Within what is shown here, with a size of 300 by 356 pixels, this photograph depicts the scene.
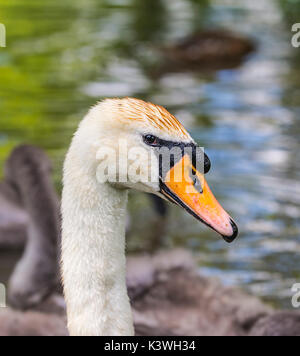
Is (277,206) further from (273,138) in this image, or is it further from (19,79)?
(19,79)

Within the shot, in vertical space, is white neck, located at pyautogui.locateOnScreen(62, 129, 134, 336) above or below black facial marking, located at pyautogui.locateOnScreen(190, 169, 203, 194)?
below

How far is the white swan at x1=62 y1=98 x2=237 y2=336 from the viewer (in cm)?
326

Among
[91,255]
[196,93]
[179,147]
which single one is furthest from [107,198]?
[196,93]

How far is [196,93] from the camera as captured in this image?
1012cm

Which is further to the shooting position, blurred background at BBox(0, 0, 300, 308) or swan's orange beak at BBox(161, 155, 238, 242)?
blurred background at BBox(0, 0, 300, 308)

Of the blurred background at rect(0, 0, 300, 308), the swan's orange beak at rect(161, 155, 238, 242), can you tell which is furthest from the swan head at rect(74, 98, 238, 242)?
the blurred background at rect(0, 0, 300, 308)

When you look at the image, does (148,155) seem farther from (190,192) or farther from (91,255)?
(91,255)

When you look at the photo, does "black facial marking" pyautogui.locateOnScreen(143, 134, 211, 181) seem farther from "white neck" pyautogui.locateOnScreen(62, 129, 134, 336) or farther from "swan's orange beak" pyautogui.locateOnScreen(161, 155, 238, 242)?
"white neck" pyautogui.locateOnScreen(62, 129, 134, 336)

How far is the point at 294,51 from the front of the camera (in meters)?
11.5

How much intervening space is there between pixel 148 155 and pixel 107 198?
0.78ft

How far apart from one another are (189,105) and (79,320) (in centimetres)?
640

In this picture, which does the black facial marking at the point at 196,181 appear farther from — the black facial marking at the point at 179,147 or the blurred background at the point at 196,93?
the blurred background at the point at 196,93
